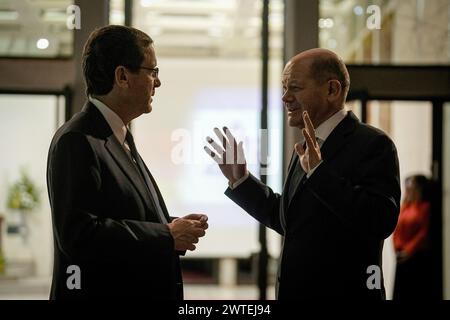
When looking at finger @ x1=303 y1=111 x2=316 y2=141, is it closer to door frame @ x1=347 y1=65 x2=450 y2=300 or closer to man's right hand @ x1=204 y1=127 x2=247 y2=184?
man's right hand @ x1=204 y1=127 x2=247 y2=184

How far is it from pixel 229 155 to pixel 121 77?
0.35m

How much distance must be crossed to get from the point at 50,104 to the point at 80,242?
5916 mm

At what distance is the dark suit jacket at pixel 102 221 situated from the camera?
1.34 m

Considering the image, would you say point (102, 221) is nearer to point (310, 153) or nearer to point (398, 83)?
point (310, 153)

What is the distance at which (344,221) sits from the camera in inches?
58.2

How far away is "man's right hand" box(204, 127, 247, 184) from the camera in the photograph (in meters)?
1.62

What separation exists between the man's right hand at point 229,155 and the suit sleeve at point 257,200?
0.10ft

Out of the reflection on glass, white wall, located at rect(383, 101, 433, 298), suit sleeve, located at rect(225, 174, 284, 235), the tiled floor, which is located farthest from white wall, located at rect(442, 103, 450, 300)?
suit sleeve, located at rect(225, 174, 284, 235)

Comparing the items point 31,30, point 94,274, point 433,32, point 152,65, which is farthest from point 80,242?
point 433,32

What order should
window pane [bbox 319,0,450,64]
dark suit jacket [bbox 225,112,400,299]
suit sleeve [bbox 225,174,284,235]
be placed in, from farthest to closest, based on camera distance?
window pane [bbox 319,0,450,64] < suit sleeve [bbox 225,174,284,235] < dark suit jacket [bbox 225,112,400,299]

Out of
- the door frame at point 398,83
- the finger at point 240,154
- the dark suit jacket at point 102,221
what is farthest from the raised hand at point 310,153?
the door frame at point 398,83

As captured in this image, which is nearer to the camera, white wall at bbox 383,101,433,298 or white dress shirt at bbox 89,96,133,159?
white dress shirt at bbox 89,96,133,159

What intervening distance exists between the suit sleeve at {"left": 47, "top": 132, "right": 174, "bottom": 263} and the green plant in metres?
5.39

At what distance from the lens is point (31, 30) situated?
334cm
